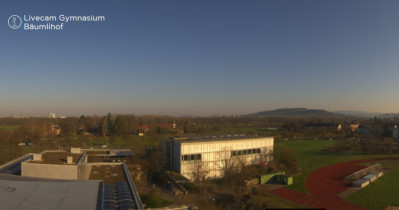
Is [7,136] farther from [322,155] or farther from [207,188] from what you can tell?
[322,155]

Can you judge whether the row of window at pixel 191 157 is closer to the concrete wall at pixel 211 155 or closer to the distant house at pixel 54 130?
the concrete wall at pixel 211 155

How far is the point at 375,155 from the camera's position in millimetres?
43188

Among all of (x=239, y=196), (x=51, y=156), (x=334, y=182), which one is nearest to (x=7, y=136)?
(x=51, y=156)

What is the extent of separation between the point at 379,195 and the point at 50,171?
2705 centimetres

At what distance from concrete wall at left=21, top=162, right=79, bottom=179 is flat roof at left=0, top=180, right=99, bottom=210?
4.93m

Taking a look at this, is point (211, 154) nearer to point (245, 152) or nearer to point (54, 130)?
point (245, 152)

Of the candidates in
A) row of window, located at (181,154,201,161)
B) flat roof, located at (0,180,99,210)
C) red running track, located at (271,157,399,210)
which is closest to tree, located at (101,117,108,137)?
row of window, located at (181,154,201,161)

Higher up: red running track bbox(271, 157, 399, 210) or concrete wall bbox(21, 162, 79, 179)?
concrete wall bbox(21, 162, 79, 179)

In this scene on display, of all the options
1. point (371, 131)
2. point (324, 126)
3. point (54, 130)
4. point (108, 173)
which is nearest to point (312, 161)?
point (108, 173)

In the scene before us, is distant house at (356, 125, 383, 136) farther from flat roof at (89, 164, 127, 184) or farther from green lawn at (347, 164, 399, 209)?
flat roof at (89, 164, 127, 184)

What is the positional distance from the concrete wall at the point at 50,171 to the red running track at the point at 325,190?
53.0ft

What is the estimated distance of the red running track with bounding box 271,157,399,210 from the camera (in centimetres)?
1994

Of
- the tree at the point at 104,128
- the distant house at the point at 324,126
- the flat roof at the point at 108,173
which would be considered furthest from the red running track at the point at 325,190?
the tree at the point at 104,128

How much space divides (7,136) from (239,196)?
51.4m
